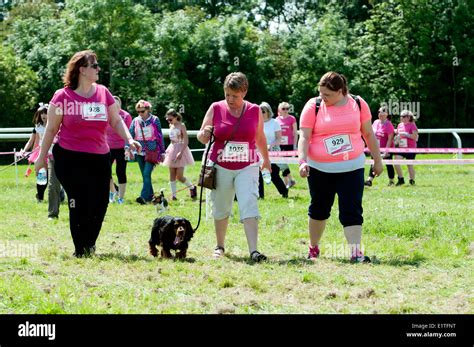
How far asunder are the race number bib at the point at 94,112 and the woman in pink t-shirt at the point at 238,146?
3.14ft

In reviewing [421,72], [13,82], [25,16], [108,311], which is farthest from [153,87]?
[108,311]

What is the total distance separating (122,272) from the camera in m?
7.34

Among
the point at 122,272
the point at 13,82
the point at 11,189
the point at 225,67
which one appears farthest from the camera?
the point at 225,67

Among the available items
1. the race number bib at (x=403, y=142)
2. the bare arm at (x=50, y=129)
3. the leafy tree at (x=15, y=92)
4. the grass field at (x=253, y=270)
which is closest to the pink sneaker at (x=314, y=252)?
the grass field at (x=253, y=270)

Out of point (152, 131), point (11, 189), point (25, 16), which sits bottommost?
point (11, 189)

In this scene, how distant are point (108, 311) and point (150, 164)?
9084 millimetres

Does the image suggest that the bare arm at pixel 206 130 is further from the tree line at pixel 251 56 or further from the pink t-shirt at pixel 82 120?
the tree line at pixel 251 56

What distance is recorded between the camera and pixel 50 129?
805cm

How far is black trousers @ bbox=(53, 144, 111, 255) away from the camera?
8.16 meters

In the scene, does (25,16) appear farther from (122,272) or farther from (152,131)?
(122,272)

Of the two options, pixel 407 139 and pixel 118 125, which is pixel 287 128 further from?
pixel 118 125

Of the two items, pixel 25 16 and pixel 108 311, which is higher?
pixel 25 16

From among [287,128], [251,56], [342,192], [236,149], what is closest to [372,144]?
[342,192]

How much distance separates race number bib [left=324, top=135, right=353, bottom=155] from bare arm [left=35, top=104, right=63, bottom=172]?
2.56m
